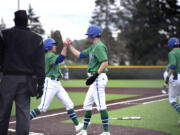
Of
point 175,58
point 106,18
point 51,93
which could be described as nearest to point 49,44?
point 51,93

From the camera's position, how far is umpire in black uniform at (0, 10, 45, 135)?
456 centimetres

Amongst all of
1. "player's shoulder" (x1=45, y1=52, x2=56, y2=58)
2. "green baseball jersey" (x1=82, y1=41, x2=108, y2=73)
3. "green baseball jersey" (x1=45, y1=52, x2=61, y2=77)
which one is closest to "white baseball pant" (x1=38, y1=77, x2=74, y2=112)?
"green baseball jersey" (x1=45, y1=52, x2=61, y2=77)

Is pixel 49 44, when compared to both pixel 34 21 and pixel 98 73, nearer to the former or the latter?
pixel 98 73

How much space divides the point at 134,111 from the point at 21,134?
6.88 m

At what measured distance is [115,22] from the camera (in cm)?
6525

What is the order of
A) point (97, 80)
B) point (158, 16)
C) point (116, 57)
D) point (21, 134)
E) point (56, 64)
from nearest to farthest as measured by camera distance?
point (21, 134) < point (97, 80) < point (56, 64) < point (158, 16) < point (116, 57)

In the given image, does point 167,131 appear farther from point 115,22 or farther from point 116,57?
point 116,57

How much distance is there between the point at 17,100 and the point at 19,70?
1.40 ft

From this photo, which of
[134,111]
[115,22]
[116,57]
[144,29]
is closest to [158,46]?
[144,29]

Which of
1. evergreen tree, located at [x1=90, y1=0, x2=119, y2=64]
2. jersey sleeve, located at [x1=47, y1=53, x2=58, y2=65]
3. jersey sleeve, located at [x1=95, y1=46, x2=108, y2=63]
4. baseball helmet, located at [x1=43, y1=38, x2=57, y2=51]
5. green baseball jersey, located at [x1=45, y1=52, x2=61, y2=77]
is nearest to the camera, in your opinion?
jersey sleeve, located at [x1=95, y1=46, x2=108, y2=63]

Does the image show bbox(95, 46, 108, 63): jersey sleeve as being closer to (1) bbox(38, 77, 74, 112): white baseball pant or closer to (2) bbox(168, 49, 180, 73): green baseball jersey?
(1) bbox(38, 77, 74, 112): white baseball pant

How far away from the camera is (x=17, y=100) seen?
4.61 meters

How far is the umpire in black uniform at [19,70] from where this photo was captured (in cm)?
456

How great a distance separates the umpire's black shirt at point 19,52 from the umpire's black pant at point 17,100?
11 centimetres
